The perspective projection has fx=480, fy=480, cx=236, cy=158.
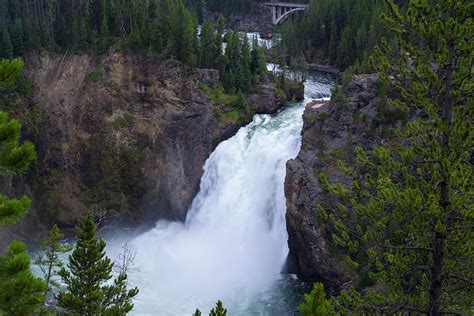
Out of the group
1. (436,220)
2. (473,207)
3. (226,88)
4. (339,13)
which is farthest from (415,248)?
(339,13)

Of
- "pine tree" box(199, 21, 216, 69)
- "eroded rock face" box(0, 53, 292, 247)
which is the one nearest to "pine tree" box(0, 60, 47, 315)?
"eroded rock face" box(0, 53, 292, 247)

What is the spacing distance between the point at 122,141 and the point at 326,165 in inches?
853

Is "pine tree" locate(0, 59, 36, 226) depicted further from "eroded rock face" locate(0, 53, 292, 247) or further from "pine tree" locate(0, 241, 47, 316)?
"eroded rock face" locate(0, 53, 292, 247)

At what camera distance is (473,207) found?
11516mm

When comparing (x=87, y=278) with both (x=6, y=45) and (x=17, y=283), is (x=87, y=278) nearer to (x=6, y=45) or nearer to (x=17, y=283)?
(x=17, y=283)

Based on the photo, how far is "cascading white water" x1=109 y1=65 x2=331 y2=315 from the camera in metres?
33.2

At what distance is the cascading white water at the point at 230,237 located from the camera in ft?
109

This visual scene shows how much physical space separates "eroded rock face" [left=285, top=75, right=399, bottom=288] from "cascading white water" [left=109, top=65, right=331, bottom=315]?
3171 millimetres

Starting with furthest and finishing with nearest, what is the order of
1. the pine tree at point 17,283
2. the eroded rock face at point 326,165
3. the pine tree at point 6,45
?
the pine tree at point 6,45, the eroded rock face at point 326,165, the pine tree at point 17,283

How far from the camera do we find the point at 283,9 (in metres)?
112

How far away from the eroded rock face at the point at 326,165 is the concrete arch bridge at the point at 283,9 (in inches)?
2998

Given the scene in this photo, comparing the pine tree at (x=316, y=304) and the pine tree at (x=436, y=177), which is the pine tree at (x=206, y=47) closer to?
the pine tree at (x=436, y=177)

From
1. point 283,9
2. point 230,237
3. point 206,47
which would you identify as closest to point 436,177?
point 230,237

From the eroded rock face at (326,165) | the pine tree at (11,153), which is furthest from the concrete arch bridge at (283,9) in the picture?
the pine tree at (11,153)
